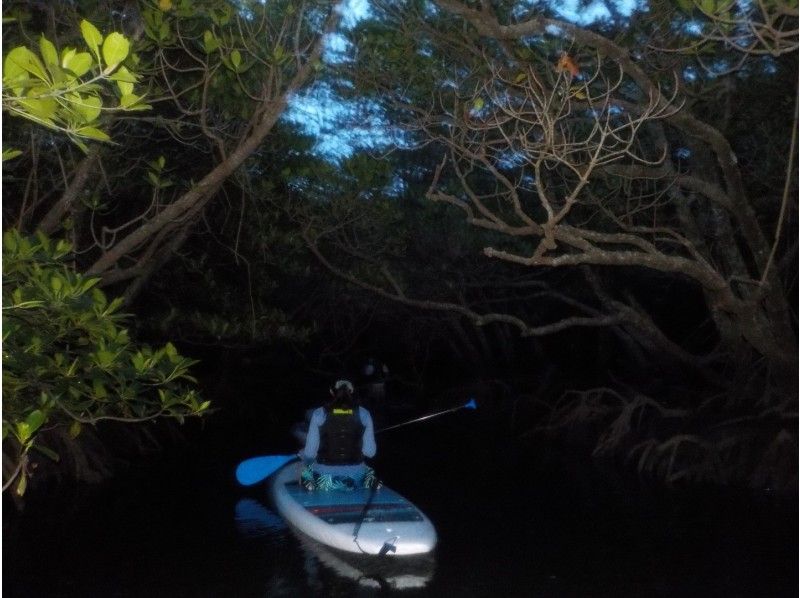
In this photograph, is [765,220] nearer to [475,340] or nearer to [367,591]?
[367,591]

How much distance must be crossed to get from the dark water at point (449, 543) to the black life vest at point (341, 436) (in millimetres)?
805

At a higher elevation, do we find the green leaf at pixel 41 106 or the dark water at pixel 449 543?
the green leaf at pixel 41 106

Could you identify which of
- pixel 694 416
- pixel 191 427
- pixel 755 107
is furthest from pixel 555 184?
pixel 191 427

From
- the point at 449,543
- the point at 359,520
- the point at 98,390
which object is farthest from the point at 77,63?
the point at 449,543

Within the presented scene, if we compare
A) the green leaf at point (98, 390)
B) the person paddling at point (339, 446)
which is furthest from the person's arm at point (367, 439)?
the green leaf at point (98, 390)

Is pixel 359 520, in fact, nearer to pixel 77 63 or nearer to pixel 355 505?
pixel 355 505

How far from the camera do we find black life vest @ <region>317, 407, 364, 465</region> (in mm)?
7805

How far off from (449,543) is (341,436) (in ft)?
4.34

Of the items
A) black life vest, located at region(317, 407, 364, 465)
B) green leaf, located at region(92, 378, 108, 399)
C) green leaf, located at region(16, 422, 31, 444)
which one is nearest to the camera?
green leaf, located at region(16, 422, 31, 444)

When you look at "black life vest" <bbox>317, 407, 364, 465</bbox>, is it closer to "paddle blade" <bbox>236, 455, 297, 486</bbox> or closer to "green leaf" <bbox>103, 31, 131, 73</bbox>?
"paddle blade" <bbox>236, 455, 297, 486</bbox>

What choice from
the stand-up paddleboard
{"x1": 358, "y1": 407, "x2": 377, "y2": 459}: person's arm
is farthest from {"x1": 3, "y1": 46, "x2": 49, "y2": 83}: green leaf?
{"x1": 358, "y1": 407, "x2": 377, "y2": 459}: person's arm

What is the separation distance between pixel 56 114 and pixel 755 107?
24.7 ft

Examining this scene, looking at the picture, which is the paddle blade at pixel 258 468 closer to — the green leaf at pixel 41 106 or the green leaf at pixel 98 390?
the green leaf at pixel 98 390

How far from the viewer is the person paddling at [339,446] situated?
7.82m
